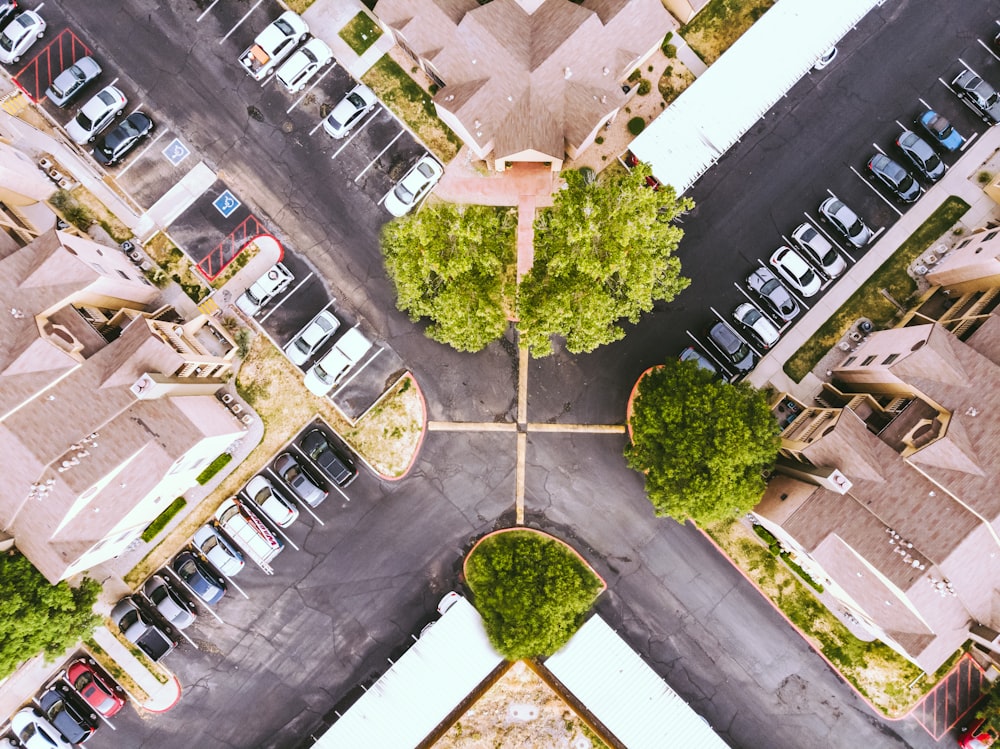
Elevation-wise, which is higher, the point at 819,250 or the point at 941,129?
the point at 941,129

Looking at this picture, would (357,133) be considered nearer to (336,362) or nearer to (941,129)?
(336,362)

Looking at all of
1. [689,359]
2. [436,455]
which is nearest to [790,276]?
[689,359]

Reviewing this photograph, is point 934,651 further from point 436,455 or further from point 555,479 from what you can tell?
point 436,455

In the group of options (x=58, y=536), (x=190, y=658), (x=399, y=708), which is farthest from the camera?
(x=190, y=658)

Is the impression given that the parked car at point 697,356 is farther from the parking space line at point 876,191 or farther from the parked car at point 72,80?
the parked car at point 72,80

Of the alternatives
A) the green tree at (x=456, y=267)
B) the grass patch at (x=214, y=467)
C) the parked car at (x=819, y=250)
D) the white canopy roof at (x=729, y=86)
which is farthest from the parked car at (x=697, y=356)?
the grass patch at (x=214, y=467)

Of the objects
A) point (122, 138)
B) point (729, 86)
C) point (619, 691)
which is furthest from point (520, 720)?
point (122, 138)
